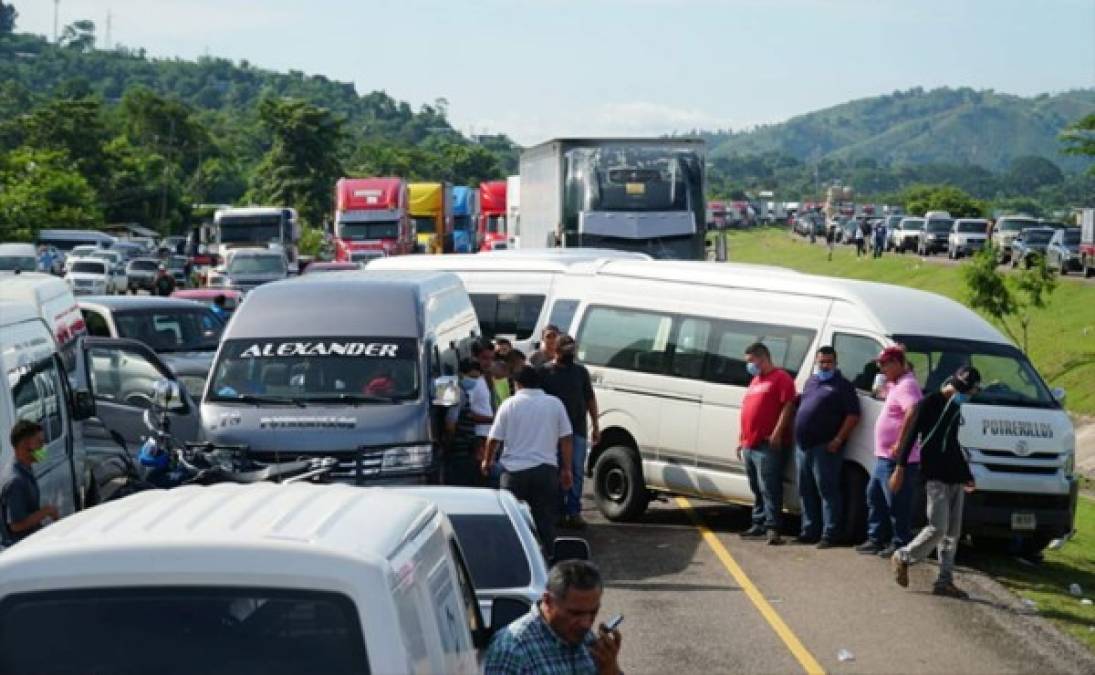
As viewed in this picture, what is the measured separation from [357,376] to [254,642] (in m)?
11.3

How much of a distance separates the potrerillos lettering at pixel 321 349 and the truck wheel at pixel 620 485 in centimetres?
320

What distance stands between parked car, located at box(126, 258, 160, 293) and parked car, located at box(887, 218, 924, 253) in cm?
3173

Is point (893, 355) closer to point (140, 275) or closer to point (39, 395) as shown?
point (39, 395)

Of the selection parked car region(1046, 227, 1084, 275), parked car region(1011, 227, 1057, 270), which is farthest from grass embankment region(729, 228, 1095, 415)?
parked car region(1046, 227, 1084, 275)

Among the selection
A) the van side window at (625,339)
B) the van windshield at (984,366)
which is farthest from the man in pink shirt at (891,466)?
the van side window at (625,339)

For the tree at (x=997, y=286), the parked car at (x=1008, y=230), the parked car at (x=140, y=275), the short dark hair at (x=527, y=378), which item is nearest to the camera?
the short dark hair at (x=527, y=378)

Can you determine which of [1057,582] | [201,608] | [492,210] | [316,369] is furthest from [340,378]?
[492,210]

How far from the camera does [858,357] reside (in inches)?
679

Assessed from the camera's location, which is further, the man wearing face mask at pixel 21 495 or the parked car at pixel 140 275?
the parked car at pixel 140 275

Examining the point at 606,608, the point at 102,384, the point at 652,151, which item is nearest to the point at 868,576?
the point at 606,608

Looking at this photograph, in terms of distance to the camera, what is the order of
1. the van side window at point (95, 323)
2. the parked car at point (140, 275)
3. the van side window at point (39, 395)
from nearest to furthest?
the van side window at point (39, 395)
the van side window at point (95, 323)
the parked car at point (140, 275)

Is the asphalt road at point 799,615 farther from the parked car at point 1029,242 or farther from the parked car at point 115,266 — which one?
the parked car at point 115,266

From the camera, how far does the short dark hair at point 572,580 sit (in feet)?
21.3

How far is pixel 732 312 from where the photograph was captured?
60.2ft
